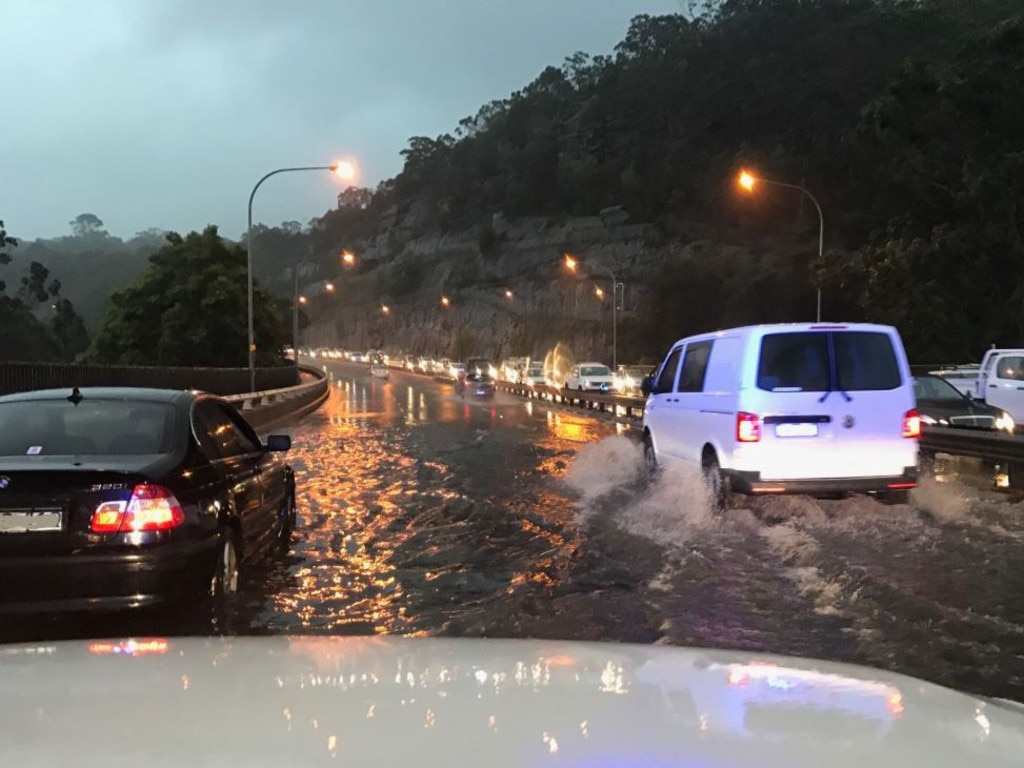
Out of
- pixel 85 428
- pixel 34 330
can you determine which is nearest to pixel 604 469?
pixel 85 428

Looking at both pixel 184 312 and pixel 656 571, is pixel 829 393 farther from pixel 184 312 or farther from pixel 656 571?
pixel 184 312

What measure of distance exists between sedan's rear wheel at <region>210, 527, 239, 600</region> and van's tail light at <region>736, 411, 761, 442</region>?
5.14 meters

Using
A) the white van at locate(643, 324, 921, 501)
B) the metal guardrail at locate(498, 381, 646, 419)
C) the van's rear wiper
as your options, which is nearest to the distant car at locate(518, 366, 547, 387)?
the metal guardrail at locate(498, 381, 646, 419)

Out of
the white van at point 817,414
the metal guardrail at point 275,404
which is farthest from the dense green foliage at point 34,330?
the white van at point 817,414

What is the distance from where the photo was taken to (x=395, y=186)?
525 ft

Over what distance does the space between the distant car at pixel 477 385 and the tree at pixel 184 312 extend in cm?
1144

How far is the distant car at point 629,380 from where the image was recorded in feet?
147

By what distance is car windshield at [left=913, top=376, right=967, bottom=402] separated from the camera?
666 inches

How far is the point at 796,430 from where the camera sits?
946 centimetres

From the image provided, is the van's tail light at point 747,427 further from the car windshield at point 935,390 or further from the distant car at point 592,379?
the distant car at point 592,379

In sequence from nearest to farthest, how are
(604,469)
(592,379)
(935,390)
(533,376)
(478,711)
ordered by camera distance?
(478,711), (604,469), (935,390), (592,379), (533,376)

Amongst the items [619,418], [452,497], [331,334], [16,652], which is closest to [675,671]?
[16,652]

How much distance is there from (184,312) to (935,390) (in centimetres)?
3619

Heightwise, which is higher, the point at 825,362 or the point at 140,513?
the point at 825,362
